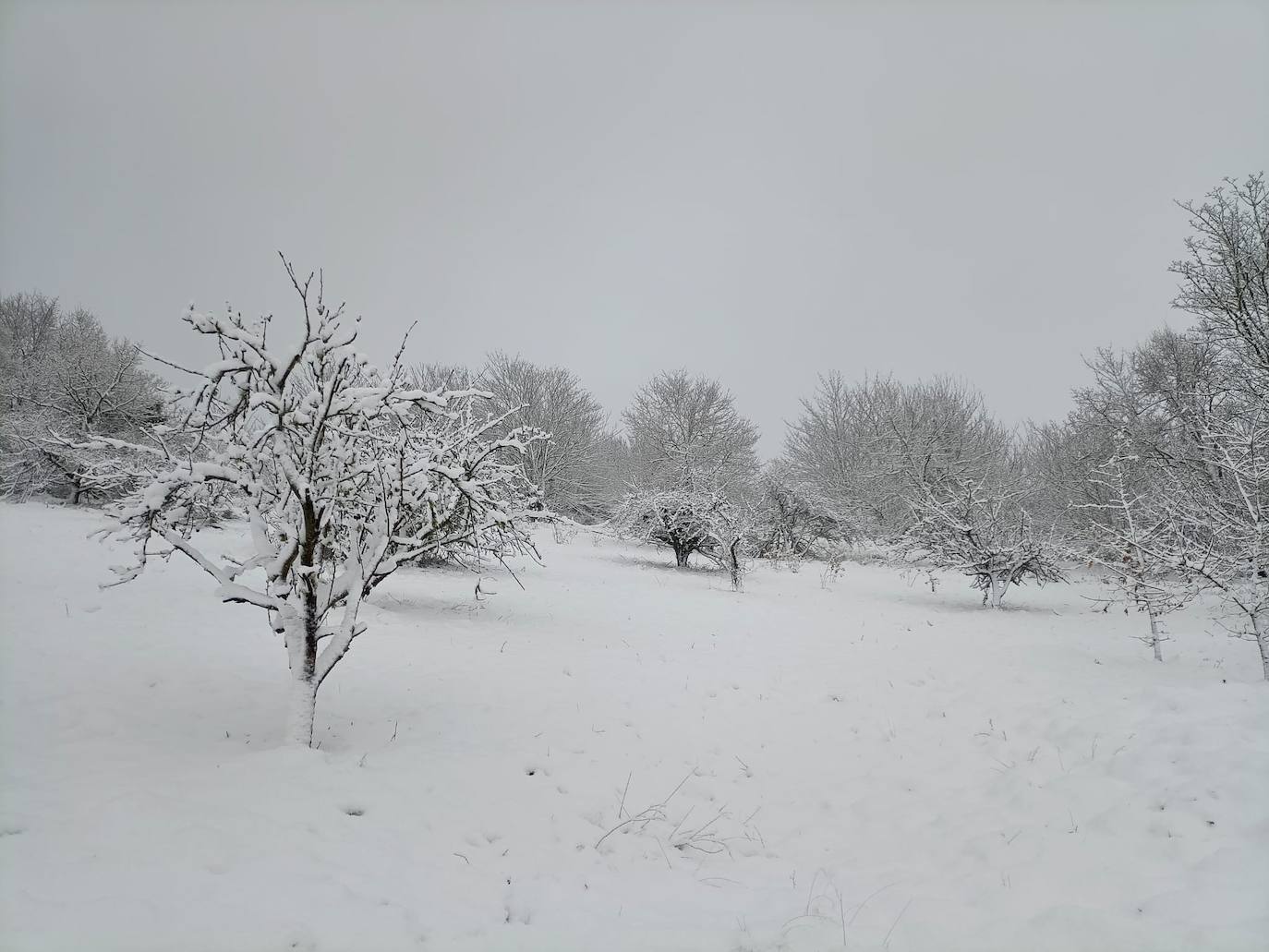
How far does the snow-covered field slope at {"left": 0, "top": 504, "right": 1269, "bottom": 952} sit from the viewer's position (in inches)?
104

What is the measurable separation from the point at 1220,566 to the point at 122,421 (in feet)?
78.4

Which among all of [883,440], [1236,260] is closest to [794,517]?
[883,440]

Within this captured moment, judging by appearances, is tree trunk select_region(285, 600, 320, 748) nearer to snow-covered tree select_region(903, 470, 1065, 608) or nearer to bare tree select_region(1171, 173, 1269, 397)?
bare tree select_region(1171, 173, 1269, 397)

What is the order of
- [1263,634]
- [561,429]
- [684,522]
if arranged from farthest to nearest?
1. [561,429]
2. [684,522]
3. [1263,634]

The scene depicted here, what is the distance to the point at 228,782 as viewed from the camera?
3420mm

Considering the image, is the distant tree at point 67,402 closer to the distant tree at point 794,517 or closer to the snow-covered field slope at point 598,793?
the snow-covered field slope at point 598,793

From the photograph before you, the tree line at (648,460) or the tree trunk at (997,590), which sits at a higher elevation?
the tree line at (648,460)

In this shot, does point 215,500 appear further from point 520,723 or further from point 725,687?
point 725,687

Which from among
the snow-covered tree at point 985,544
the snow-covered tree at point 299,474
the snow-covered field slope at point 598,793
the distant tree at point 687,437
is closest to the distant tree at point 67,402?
the snow-covered field slope at point 598,793

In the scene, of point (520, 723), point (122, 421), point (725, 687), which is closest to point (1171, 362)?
point (725, 687)

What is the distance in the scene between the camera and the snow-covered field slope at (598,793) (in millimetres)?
2654

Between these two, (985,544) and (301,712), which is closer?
(301,712)

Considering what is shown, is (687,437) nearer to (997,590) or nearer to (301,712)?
(997,590)

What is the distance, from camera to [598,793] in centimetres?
424
